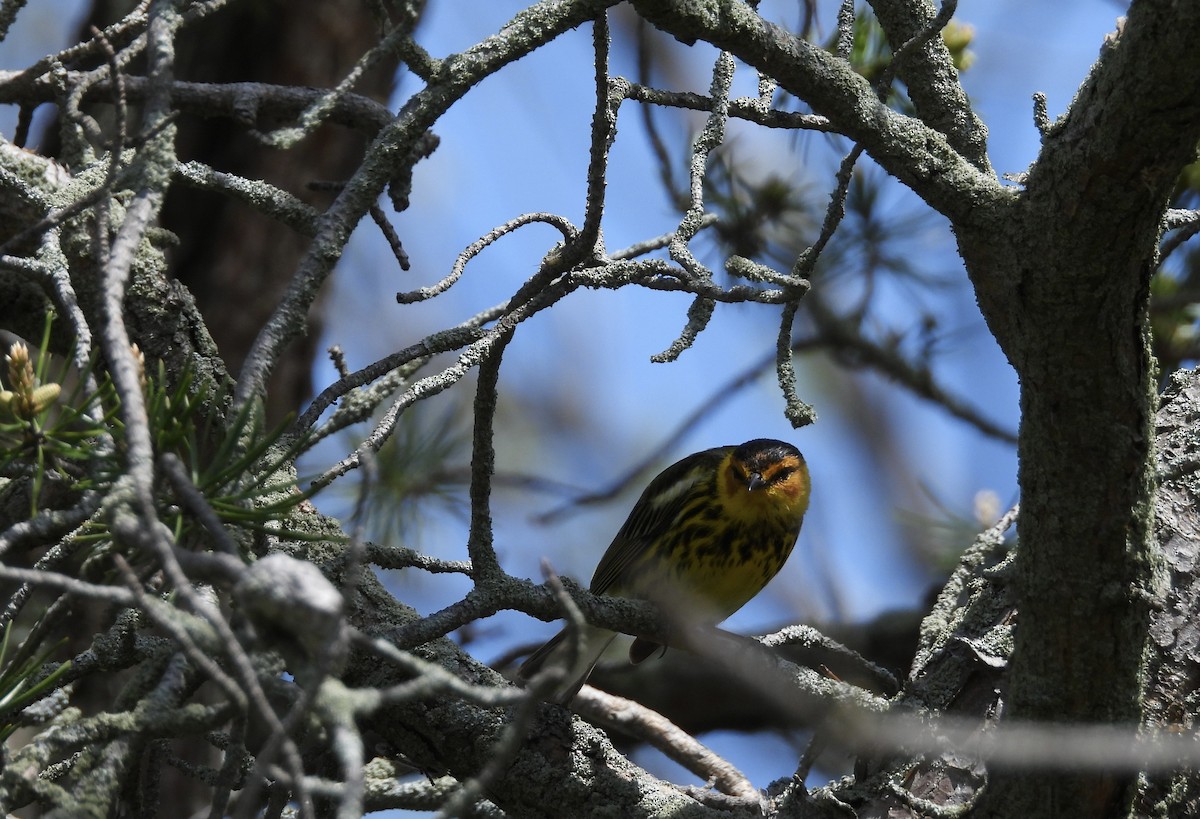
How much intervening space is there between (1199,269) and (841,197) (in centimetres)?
256

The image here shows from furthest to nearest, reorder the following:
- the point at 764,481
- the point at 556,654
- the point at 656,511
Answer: the point at 656,511
the point at 764,481
the point at 556,654

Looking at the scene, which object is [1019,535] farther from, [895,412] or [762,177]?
[895,412]

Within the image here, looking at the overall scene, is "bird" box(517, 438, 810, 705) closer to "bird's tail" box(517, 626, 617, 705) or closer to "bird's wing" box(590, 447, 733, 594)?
"bird's wing" box(590, 447, 733, 594)

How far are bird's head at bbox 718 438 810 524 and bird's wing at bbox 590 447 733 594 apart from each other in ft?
0.55

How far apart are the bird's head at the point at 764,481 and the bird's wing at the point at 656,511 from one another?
0.55 feet

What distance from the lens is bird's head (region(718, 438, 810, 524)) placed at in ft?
14.3

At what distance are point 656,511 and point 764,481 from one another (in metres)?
0.52

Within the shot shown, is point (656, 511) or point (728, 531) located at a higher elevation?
point (656, 511)

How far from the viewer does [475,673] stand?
2.54 meters

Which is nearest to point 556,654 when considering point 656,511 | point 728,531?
point 728,531

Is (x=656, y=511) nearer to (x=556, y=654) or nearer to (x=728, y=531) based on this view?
(x=728, y=531)

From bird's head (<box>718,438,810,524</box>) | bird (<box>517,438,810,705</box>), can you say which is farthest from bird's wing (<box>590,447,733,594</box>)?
bird's head (<box>718,438,810,524</box>)

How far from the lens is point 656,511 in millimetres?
4656

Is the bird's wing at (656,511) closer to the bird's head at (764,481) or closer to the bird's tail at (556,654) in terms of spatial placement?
the bird's head at (764,481)
